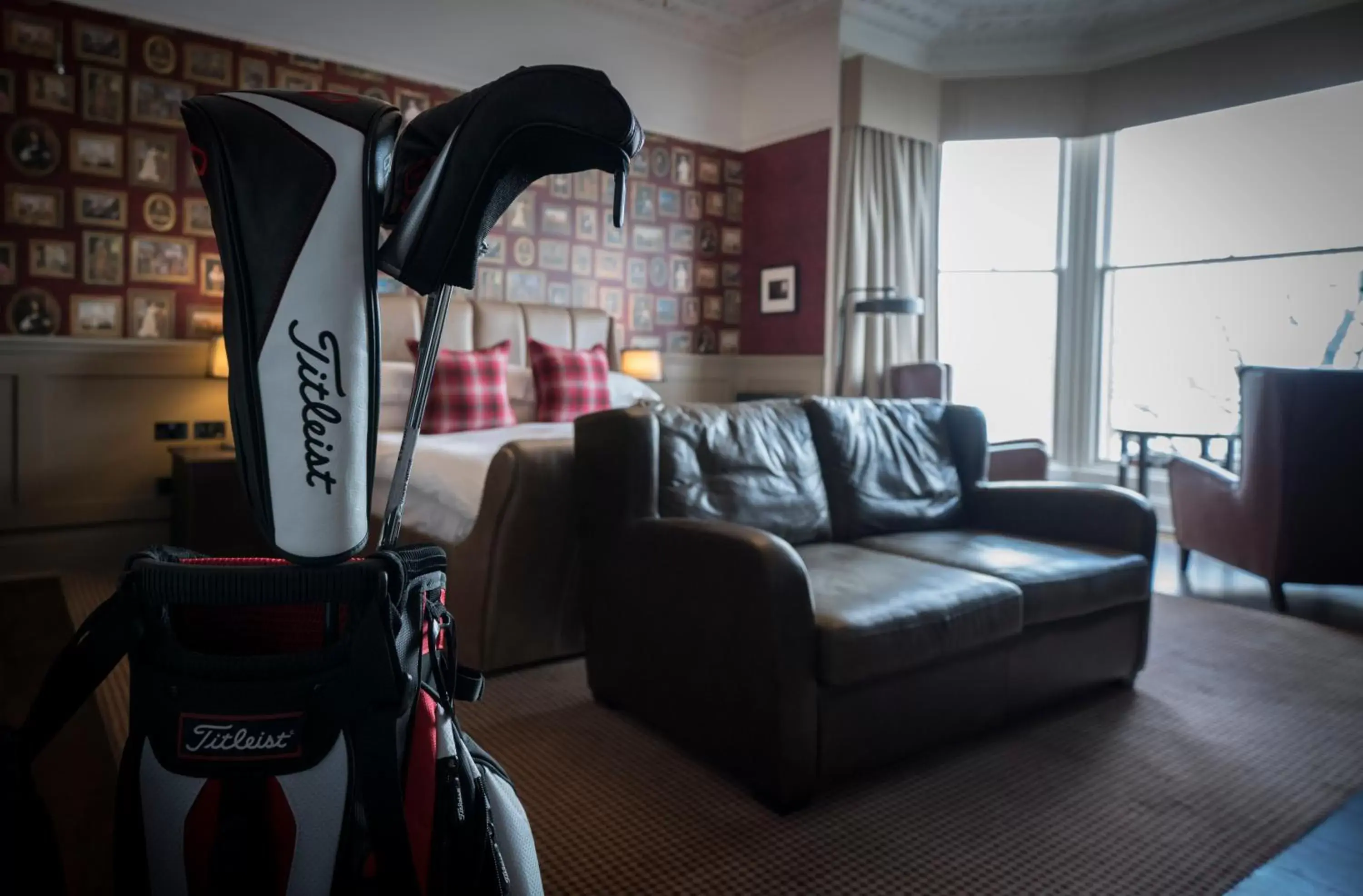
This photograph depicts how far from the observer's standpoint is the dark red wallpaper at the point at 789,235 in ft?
18.9

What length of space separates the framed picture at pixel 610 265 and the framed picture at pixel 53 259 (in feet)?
9.03

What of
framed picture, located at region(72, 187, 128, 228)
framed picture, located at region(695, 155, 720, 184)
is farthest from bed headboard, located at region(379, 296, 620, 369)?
framed picture, located at region(695, 155, 720, 184)

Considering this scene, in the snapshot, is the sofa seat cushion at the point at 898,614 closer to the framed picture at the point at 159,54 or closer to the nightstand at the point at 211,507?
the nightstand at the point at 211,507

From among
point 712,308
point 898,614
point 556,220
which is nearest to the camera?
point 898,614

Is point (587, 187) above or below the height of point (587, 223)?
above

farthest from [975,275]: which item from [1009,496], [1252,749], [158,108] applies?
[158,108]

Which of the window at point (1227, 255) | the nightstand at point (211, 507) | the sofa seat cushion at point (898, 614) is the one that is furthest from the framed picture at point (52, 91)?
the window at point (1227, 255)

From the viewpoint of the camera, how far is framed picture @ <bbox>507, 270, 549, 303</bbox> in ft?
17.0

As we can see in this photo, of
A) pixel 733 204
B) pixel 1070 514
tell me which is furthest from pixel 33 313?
pixel 1070 514

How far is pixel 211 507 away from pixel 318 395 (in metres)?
3.32

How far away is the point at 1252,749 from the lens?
7.32 feet

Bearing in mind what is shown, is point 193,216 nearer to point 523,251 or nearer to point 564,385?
point 523,251

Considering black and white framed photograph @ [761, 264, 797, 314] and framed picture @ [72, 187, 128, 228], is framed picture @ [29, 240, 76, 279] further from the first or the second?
black and white framed photograph @ [761, 264, 797, 314]

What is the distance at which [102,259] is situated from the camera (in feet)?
13.1
